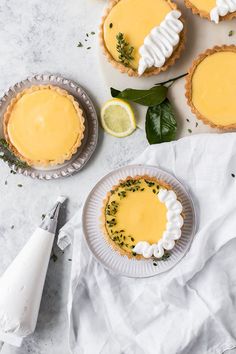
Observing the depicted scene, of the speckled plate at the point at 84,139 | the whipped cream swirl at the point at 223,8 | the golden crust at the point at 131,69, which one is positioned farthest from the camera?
the speckled plate at the point at 84,139

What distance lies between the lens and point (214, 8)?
117 inches

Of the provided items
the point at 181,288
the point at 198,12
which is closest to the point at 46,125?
the point at 198,12

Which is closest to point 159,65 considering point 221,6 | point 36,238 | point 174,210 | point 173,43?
point 173,43

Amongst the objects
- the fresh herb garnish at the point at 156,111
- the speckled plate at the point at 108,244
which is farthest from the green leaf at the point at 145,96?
the speckled plate at the point at 108,244

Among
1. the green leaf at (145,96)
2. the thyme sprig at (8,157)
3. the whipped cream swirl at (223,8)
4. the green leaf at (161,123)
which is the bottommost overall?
the thyme sprig at (8,157)

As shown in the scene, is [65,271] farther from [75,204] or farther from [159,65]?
[159,65]

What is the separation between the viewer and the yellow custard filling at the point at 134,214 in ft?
9.87

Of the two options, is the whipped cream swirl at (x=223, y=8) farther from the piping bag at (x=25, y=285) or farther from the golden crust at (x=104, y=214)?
the piping bag at (x=25, y=285)

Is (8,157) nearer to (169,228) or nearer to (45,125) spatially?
(45,125)

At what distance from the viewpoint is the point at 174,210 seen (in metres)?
2.96

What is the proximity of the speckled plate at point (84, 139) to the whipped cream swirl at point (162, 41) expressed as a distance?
36 centimetres

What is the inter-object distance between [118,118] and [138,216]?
51 centimetres

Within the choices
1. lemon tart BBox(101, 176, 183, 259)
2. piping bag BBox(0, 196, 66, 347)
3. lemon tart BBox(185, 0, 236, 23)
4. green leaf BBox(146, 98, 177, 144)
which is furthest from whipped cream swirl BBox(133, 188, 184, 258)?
lemon tart BBox(185, 0, 236, 23)

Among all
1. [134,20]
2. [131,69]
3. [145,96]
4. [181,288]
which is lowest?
[181,288]
